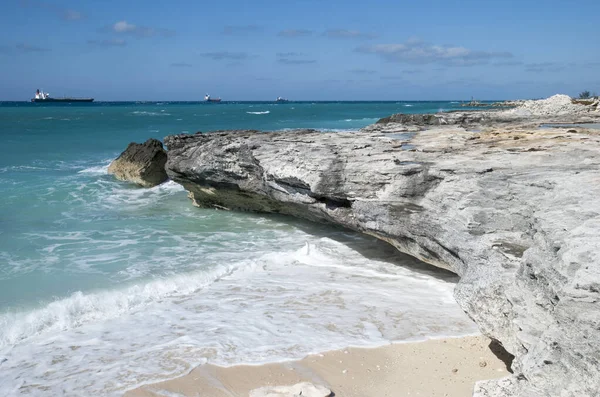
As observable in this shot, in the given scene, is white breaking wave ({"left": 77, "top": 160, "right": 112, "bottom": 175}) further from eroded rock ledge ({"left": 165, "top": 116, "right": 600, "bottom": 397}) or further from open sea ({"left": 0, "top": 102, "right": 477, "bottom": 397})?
eroded rock ledge ({"left": 165, "top": 116, "right": 600, "bottom": 397})

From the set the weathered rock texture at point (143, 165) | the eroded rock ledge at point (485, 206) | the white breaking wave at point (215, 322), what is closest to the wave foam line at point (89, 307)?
the white breaking wave at point (215, 322)

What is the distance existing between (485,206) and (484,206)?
0.01 meters

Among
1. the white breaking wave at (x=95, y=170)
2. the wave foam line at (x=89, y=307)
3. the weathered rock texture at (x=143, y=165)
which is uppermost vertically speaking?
the weathered rock texture at (x=143, y=165)

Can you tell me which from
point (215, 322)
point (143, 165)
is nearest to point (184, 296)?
point (215, 322)

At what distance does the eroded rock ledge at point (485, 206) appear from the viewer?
343cm

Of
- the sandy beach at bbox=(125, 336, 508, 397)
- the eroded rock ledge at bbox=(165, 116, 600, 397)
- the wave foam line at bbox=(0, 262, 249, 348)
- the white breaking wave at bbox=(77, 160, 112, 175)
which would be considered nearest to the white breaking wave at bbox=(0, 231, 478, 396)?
the wave foam line at bbox=(0, 262, 249, 348)

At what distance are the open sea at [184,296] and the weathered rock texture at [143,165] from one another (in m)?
4.51

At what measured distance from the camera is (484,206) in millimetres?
5527

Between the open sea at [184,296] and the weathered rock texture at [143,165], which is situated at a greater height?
the weathered rock texture at [143,165]

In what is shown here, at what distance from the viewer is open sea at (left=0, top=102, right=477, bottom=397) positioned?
5.05m

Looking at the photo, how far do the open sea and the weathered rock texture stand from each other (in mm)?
4511

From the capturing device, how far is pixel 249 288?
23.0ft

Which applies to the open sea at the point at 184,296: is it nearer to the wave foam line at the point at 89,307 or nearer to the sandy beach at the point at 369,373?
the wave foam line at the point at 89,307

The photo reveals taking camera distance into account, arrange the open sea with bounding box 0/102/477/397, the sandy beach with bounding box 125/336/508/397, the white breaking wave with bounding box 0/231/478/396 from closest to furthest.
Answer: the sandy beach with bounding box 125/336/508/397 → the white breaking wave with bounding box 0/231/478/396 → the open sea with bounding box 0/102/477/397
